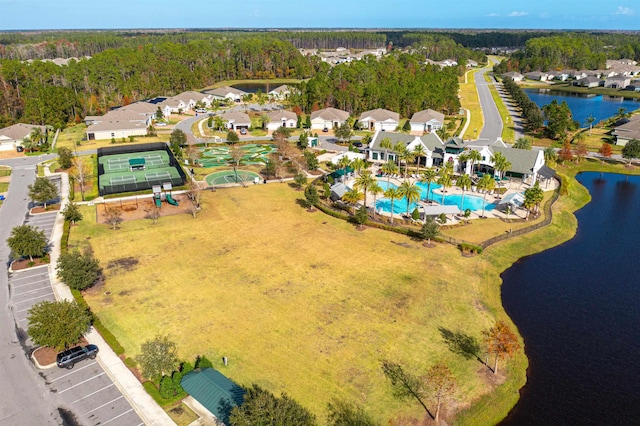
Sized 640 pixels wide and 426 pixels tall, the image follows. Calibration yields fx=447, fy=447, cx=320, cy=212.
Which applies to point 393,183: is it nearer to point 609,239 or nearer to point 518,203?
point 518,203

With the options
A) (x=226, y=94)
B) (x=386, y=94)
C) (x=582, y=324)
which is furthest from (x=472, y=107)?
(x=582, y=324)

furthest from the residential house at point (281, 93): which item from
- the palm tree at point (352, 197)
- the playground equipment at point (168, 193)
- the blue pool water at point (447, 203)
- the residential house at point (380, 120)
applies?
the palm tree at point (352, 197)

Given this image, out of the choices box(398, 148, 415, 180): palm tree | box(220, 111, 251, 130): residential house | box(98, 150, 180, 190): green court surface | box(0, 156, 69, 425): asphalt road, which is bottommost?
box(98, 150, 180, 190): green court surface

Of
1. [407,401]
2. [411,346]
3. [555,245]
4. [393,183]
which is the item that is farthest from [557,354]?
[393,183]

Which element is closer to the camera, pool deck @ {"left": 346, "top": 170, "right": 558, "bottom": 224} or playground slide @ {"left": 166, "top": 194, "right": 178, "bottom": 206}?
pool deck @ {"left": 346, "top": 170, "right": 558, "bottom": 224}

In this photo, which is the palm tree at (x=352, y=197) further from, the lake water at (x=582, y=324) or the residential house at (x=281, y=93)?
the residential house at (x=281, y=93)

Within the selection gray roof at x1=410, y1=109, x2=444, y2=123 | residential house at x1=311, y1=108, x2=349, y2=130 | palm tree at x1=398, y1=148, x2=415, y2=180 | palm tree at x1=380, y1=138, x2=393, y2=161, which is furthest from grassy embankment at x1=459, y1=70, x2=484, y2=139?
palm tree at x1=398, y1=148, x2=415, y2=180

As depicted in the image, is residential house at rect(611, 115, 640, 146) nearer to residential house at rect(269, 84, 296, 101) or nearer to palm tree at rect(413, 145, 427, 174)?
palm tree at rect(413, 145, 427, 174)
